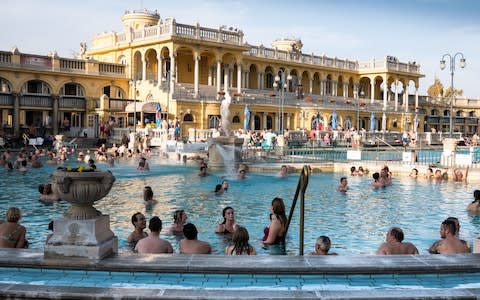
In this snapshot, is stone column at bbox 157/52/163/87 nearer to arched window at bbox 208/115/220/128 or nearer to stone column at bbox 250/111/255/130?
arched window at bbox 208/115/220/128

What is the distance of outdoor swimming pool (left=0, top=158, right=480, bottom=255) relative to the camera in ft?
36.1

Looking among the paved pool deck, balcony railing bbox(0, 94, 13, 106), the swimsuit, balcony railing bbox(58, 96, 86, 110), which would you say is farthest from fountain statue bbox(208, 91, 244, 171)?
balcony railing bbox(58, 96, 86, 110)

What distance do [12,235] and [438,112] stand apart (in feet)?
244

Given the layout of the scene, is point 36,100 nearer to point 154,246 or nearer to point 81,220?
point 154,246

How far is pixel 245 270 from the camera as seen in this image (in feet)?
20.2

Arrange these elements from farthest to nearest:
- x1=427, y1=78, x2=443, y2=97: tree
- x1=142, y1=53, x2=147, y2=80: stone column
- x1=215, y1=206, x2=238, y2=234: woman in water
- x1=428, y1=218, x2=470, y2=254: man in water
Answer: x1=427, y1=78, x2=443, y2=97: tree
x1=142, y1=53, x2=147, y2=80: stone column
x1=215, y1=206, x2=238, y2=234: woman in water
x1=428, y1=218, x2=470, y2=254: man in water

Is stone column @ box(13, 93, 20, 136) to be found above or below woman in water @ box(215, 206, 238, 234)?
above

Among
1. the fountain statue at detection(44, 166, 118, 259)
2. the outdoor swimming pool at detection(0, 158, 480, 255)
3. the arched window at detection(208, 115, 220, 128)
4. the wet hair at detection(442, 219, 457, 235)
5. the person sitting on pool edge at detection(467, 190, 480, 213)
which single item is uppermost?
the arched window at detection(208, 115, 220, 128)

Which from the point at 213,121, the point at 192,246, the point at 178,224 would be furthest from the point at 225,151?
the point at 213,121

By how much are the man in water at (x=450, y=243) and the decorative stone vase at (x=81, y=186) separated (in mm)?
4936

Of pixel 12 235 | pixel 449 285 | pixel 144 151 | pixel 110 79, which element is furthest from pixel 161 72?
pixel 449 285

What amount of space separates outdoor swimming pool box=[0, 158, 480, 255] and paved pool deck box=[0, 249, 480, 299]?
305 cm

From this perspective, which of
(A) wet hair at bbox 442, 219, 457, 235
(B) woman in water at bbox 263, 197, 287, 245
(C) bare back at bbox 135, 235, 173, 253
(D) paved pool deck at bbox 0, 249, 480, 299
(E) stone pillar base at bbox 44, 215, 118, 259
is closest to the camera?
(D) paved pool deck at bbox 0, 249, 480, 299

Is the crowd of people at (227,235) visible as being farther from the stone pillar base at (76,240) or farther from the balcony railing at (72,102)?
the balcony railing at (72,102)
